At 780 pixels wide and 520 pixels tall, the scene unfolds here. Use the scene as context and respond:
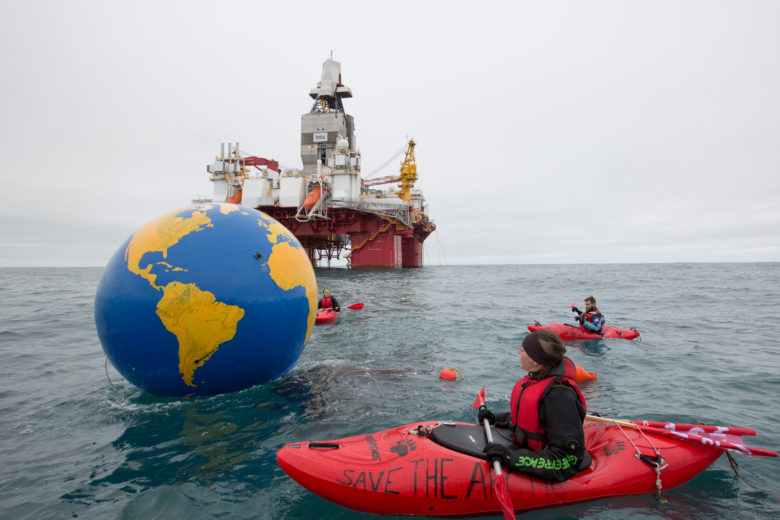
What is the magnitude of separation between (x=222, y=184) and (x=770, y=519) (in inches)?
1745

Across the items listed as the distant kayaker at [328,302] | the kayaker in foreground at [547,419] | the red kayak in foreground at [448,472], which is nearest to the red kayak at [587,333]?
the distant kayaker at [328,302]

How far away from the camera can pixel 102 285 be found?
189 inches

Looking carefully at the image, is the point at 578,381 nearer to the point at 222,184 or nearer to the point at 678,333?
the point at 678,333

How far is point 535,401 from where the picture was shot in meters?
3.51

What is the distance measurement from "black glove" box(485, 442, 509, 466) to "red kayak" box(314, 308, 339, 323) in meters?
8.74

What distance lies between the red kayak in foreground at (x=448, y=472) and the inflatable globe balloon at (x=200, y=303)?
66.2 inches

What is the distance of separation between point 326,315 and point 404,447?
849cm

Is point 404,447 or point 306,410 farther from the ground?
point 404,447

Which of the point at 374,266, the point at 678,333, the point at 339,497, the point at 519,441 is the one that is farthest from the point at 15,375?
the point at 374,266

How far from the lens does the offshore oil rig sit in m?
37.8

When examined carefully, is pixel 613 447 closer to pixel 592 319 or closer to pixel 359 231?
pixel 592 319

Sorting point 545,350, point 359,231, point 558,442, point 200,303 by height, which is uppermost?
point 359,231

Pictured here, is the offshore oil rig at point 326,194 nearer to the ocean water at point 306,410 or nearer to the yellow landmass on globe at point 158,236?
the ocean water at point 306,410

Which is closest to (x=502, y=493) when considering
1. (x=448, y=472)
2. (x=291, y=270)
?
(x=448, y=472)
